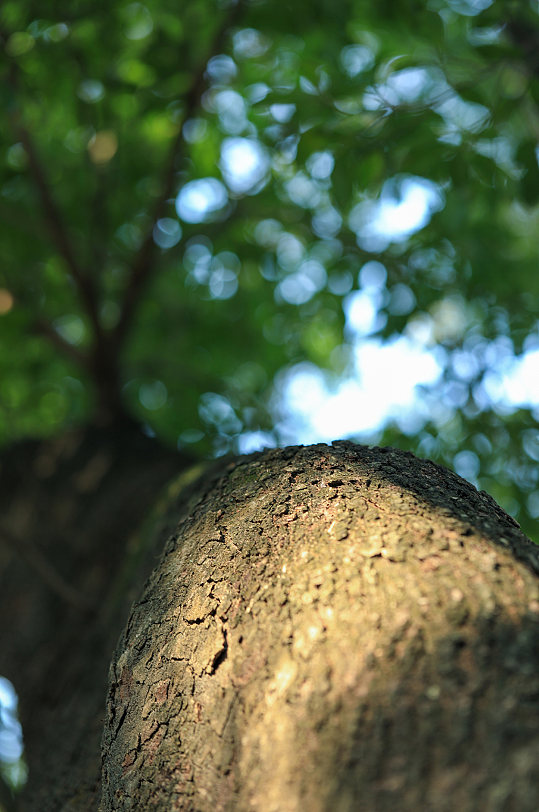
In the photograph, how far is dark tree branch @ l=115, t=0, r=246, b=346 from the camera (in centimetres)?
276

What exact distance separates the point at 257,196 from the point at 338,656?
3.36 m

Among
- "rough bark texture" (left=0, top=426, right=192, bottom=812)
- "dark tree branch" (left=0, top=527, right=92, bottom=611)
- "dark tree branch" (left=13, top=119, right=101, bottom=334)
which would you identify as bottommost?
"rough bark texture" (left=0, top=426, right=192, bottom=812)

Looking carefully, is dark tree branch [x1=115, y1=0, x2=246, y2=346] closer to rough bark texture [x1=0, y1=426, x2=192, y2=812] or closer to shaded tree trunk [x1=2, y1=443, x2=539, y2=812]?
rough bark texture [x1=0, y1=426, x2=192, y2=812]

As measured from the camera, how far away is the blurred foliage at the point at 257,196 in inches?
89.0

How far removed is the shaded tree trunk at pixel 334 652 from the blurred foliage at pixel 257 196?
1407mm

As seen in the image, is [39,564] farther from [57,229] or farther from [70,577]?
[57,229]

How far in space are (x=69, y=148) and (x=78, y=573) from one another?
316cm

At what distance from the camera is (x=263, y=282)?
500 centimetres

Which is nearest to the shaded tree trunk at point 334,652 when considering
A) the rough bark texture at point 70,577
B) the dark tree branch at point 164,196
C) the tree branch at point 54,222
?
the rough bark texture at point 70,577

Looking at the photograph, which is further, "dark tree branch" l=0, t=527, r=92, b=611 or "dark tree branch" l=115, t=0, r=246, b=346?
"dark tree branch" l=115, t=0, r=246, b=346

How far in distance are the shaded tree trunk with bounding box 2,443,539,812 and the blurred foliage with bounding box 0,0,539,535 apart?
1.41 meters

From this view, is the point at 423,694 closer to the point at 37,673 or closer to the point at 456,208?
the point at 37,673

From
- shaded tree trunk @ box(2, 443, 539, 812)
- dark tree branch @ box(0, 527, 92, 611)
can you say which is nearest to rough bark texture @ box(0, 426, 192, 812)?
dark tree branch @ box(0, 527, 92, 611)

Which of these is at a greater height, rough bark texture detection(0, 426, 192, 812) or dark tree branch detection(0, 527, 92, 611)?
dark tree branch detection(0, 527, 92, 611)
